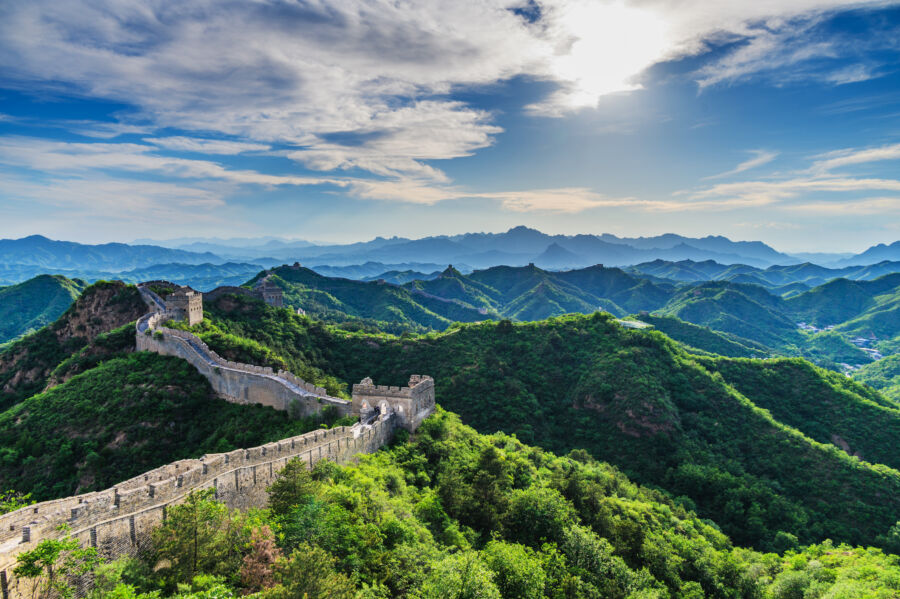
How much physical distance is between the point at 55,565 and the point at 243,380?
1084 inches

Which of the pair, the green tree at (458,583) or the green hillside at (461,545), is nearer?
the green hillside at (461,545)

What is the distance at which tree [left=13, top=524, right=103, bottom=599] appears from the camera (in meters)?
12.0

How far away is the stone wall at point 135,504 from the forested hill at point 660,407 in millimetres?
31918

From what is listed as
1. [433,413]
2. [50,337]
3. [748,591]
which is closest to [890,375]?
[748,591]

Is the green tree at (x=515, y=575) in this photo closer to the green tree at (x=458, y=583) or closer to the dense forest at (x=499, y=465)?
the dense forest at (x=499, y=465)

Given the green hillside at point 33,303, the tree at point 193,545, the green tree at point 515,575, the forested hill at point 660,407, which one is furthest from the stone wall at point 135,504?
the green hillside at point 33,303

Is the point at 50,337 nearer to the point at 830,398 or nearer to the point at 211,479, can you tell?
the point at 211,479

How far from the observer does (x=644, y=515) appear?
141 ft

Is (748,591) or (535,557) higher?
(535,557)

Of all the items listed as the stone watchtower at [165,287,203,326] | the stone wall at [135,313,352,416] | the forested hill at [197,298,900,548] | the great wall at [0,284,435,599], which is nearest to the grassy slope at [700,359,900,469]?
the forested hill at [197,298,900,548]

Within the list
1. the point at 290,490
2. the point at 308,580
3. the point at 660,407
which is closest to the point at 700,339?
the point at 660,407

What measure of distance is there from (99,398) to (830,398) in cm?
10613

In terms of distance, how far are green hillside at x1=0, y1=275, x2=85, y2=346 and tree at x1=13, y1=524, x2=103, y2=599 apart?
672 feet

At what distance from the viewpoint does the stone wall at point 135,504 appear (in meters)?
13.3
